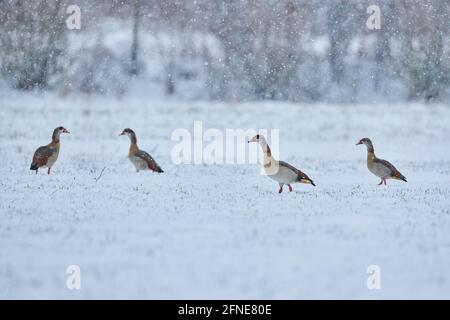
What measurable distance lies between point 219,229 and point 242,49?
29186mm

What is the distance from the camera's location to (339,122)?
87.5 ft

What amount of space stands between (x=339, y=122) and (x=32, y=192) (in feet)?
56.3

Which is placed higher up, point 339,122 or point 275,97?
point 275,97

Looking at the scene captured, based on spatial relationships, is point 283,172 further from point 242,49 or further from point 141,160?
point 242,49

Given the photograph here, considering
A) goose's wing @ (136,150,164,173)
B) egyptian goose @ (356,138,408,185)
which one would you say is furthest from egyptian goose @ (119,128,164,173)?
egyptian goose @ (356,138,408,185)

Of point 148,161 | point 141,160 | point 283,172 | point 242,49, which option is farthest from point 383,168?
point 242,49

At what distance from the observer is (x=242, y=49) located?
36906 mm

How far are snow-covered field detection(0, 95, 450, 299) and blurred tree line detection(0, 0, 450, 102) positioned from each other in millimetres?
17670

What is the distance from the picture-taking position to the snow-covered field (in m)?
6.29

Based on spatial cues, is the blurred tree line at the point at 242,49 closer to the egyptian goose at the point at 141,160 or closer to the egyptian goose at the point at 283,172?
the egyptian goose at the point at 141,160

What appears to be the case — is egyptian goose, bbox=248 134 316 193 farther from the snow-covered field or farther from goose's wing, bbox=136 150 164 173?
goose's wing, bbox=136 150 164 173
